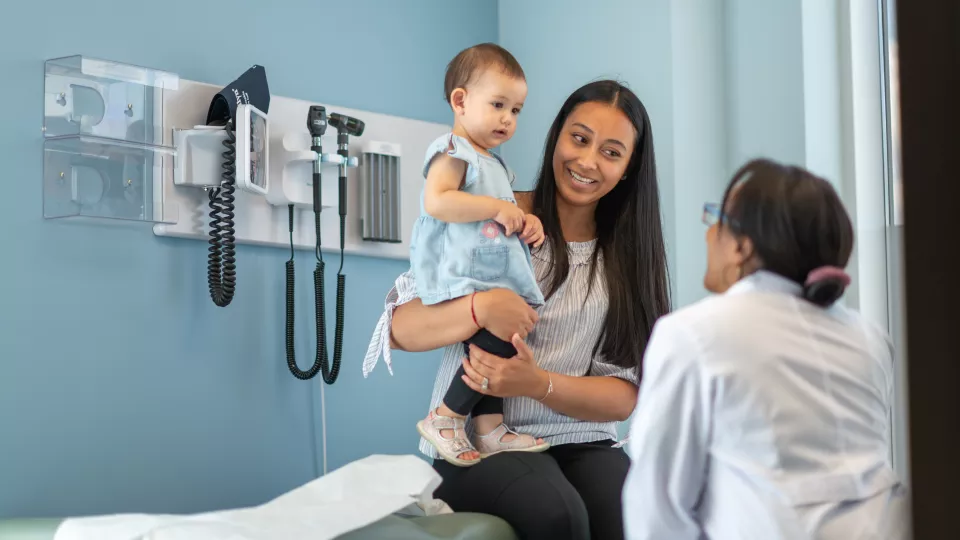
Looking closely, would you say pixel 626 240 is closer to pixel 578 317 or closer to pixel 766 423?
pixel 578 317

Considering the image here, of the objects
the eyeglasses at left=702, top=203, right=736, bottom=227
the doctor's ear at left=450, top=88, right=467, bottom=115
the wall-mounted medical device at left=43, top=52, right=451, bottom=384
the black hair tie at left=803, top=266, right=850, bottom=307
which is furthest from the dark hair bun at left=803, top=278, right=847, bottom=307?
the wall-mounted medical device at left=43, top=52, right=451, bottom=384

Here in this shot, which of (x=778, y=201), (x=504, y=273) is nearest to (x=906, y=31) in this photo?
(x=778, y=201)

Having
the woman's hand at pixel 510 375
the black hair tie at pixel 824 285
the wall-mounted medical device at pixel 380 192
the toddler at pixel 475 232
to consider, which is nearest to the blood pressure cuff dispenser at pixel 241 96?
the wall-mounted medical device at pixel 380 192

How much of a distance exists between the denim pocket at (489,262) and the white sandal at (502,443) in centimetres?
25

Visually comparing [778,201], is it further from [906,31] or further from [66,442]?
[66,442]

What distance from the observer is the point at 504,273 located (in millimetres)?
1666

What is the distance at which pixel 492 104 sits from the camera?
5.44ft

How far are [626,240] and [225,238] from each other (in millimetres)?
775

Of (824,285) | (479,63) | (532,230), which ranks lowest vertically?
(824,285)

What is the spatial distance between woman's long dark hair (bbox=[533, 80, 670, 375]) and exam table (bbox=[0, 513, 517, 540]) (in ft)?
1.49

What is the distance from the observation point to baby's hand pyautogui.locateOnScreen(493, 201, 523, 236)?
1.62 meters

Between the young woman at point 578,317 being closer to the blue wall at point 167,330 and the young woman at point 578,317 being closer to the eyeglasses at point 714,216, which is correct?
the blue wall at point 167,330

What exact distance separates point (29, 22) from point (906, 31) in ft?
5.77

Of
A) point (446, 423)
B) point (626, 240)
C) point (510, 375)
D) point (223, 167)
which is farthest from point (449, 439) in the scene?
point (223, 167)
